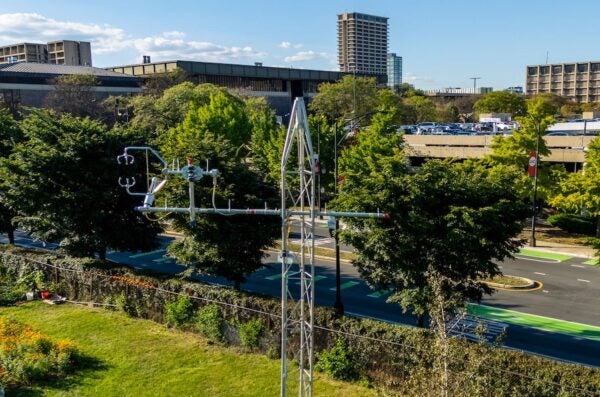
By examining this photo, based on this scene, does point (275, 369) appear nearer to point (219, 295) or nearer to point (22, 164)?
point (219, 295)

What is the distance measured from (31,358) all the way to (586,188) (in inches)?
1248

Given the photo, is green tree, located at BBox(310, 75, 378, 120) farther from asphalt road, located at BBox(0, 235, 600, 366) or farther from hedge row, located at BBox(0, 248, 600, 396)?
hedge row, located at BBox(0, 248, 600, 396)

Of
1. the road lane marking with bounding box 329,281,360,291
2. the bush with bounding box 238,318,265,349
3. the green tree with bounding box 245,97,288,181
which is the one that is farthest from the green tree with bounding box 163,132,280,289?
the green tree with bounding box 245,97,288,181

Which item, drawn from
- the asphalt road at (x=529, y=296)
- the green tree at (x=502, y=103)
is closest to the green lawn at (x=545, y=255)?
the asphalt road at (x=529, y=296)

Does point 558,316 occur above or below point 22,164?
below

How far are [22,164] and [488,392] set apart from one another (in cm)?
2292

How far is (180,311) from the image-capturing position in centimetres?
2333

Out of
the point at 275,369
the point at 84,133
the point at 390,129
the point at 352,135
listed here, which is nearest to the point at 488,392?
the point at 275,369

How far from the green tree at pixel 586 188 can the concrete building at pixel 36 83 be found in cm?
7344

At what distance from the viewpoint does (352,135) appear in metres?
60.4

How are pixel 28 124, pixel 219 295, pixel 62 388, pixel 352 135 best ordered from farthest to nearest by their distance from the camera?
pixel 352 135
pixel 28 124
pixel 219 295
pixel 62 388

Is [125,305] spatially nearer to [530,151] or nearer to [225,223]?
[225,223]

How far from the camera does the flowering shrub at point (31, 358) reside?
1919 centimetres

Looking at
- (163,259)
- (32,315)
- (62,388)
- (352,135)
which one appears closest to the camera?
(62,388)
